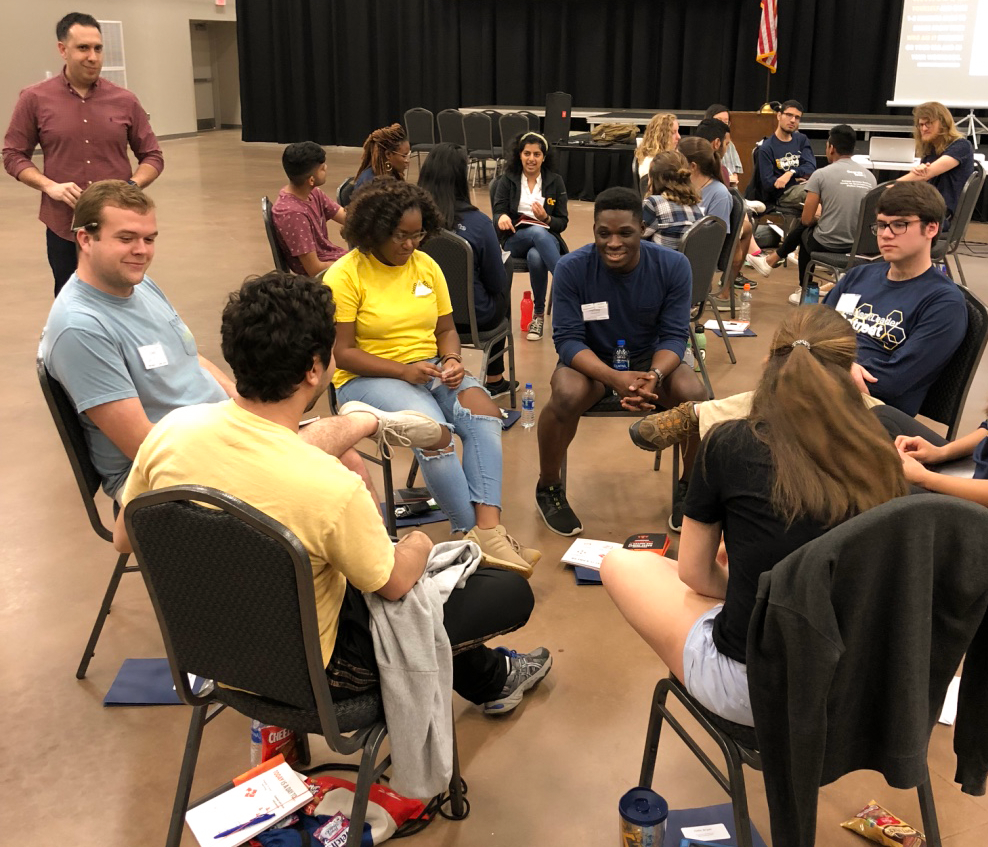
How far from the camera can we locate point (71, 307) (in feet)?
7.52

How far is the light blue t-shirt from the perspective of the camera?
5.08m

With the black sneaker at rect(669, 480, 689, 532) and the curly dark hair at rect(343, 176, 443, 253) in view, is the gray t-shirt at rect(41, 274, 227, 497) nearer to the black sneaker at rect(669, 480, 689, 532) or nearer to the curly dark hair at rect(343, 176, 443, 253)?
the curly dark hair at rect(343, 176, 443, 253)

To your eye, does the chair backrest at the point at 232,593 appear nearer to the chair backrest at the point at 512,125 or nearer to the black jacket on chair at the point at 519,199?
the black jacket on chair at the point at 519,199

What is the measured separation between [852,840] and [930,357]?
56.6 inches

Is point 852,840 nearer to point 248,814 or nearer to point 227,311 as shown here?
point 248,814

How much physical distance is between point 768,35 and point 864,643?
465 inches

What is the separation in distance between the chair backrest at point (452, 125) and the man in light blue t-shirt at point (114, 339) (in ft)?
30.7

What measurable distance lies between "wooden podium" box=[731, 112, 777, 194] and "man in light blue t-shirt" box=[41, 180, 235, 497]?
333 inches

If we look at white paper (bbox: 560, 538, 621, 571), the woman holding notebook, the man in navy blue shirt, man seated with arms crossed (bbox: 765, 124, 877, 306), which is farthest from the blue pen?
the man in navy blue shirt

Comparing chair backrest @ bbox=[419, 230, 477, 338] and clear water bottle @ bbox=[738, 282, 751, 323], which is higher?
chair backrest @ bbox=[419, 230, 477, 338]

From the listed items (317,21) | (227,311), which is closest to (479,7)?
(317,21)

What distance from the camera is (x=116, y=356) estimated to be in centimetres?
231

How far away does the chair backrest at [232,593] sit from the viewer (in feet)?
4.77

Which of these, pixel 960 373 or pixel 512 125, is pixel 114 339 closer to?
pixel 960 373
